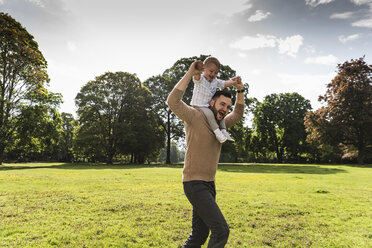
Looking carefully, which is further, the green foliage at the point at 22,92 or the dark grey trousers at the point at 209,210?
the green foliage at the point at 22,92

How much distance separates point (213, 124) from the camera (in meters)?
2.74

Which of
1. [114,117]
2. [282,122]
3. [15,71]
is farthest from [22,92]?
[282,122]

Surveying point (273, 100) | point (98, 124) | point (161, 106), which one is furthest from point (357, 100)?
point (98, 124)

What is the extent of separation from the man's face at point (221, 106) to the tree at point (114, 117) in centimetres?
3639

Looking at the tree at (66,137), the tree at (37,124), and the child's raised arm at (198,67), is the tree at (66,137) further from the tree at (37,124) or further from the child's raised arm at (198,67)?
the child's raised arm at (198,67)

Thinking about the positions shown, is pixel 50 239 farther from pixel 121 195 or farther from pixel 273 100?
pixel 273 100

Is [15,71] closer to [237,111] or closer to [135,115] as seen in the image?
[135,115]

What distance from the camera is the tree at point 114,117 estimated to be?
39.4 metres

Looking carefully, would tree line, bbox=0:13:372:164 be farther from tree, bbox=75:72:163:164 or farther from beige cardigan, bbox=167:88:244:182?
beige cardigan, bbox=167:88:244:182

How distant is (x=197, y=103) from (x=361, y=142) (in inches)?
1691

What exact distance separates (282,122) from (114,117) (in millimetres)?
38737

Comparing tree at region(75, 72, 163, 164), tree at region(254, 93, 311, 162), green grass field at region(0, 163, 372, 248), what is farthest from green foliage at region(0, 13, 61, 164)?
tree at region(254, 93, 311, 162)

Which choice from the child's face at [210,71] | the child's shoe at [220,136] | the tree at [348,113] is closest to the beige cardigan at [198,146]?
the child's shoe at [220,136]

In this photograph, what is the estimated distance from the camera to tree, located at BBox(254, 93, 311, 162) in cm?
5406
